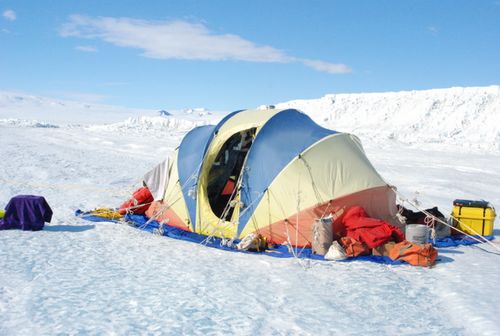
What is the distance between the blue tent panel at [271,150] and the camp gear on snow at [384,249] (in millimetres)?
2161

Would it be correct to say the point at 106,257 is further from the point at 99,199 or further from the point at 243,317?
the point at 99,199

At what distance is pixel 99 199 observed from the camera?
12.7m

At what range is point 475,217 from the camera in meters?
9.52

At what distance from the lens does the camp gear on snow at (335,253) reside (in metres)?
7.52

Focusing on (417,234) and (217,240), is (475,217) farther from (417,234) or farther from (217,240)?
(217,240)

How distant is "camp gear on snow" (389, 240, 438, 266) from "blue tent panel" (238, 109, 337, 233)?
243cm

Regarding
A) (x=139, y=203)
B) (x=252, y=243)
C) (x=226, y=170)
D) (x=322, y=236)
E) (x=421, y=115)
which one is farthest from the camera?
(x=421, y=115)

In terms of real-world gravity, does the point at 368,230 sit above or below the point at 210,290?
above

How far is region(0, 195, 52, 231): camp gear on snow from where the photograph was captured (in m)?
8.71

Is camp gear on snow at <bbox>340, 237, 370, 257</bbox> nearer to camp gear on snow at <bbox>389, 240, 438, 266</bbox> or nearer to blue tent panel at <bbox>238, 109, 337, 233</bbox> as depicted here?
camp gear on snow at <bbox>389, 240, 438, 266</bbox>

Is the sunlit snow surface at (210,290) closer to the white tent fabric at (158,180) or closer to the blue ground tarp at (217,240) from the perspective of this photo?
the blue ground tarp at (217,240)

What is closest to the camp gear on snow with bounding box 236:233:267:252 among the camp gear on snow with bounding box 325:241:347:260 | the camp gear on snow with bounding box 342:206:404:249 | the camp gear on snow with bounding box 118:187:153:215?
the camp gear on snow with bounding box 325:241:347:260

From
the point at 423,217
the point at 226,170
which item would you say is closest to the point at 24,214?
the point at 226,170

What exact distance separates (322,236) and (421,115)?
62.3 metres
